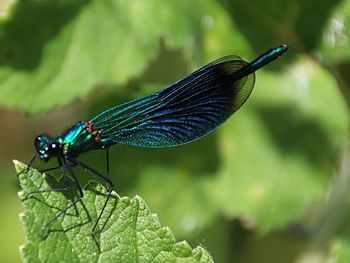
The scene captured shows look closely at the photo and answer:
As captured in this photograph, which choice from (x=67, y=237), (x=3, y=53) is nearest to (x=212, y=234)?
(x=3, y=53)

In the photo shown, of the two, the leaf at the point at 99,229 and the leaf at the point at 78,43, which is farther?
the leaf at the point at 78,43

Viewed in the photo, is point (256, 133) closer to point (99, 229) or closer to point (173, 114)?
point (173, 114)

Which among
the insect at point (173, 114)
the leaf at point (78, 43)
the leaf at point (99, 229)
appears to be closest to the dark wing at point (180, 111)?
the insect at point (173, 114)

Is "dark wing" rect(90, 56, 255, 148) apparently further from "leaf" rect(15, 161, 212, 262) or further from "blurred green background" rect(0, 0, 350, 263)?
"leaf" rect(15, 161, 212, 262)

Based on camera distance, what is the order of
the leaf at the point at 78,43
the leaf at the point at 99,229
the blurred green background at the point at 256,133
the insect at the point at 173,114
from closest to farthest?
the leaf at the point at 99,229, the insect at the point at 173,114, the leaf at the point at 78,43, the blurred green background at the point at 256,133

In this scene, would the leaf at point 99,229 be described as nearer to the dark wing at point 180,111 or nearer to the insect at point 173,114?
the insect at point 173,114

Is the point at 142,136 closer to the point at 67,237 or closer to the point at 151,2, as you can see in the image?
the point at 151,2

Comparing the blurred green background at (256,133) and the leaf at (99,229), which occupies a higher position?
the blurred green background at (256,133)

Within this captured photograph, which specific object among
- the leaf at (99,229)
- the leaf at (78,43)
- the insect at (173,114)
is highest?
the leaf at (78,43)

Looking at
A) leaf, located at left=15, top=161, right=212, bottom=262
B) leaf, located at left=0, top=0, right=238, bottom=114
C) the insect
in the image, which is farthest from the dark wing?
leaf, located at left=15, top=161, right=212, bottom=262
